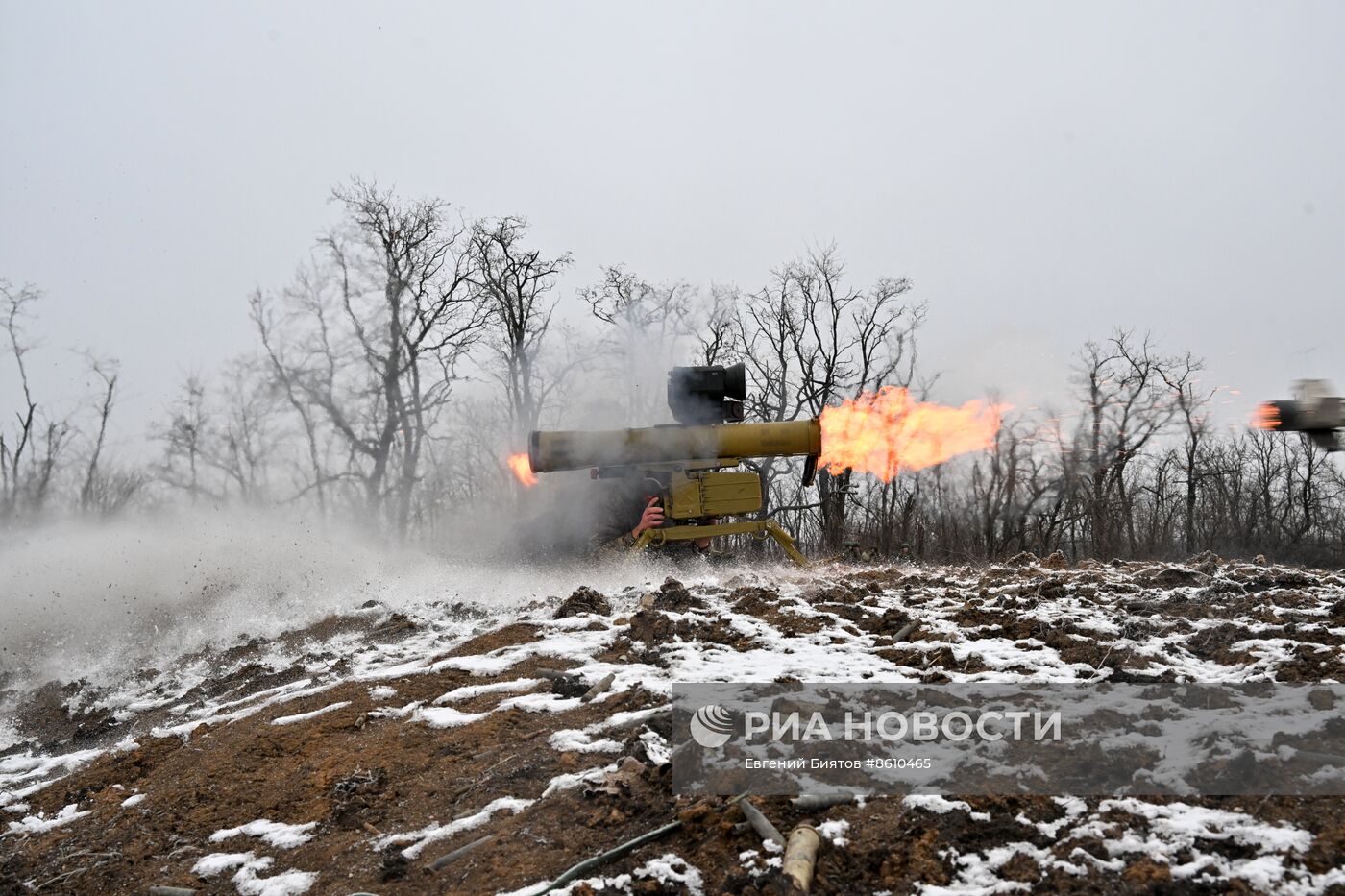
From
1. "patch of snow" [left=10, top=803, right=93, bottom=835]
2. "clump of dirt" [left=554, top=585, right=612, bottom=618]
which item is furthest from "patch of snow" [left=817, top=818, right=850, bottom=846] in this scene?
"clump of dirt" [left=554, top=585, right=612, bottom=618]

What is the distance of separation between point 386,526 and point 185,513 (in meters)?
9.35

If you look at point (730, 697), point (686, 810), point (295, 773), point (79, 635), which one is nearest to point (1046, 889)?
point (686, 810)

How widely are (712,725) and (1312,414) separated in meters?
5.79

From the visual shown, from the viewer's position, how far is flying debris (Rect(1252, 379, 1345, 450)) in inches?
260

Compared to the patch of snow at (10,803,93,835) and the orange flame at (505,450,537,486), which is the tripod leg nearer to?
the orange flame at (505,450,537,486)

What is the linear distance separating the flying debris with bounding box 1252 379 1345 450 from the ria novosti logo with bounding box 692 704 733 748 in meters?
5.54

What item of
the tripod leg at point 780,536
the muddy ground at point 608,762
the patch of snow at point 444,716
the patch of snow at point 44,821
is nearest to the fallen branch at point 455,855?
the muddy ground at point 608,762

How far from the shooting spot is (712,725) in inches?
187

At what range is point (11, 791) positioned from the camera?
6484 millimetres

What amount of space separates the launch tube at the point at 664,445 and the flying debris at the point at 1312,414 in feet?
18.4

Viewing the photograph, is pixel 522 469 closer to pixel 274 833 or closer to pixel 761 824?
pixel 274 833

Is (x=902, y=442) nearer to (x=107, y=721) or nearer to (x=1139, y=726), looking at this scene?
(x=1139, y=726)

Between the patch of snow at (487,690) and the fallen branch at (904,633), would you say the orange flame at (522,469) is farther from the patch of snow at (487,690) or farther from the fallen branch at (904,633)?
the fallen branch at (904,633)

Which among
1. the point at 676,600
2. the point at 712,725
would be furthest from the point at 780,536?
the point at 712,725
